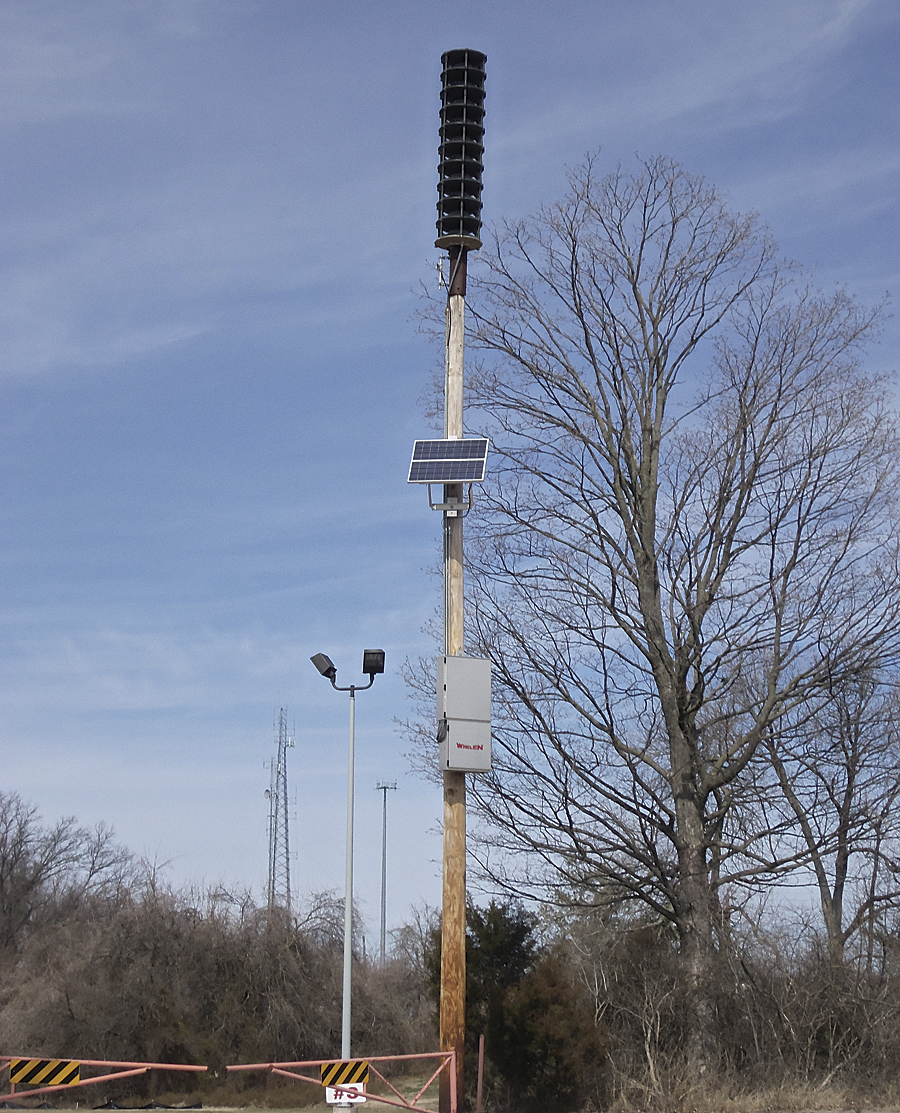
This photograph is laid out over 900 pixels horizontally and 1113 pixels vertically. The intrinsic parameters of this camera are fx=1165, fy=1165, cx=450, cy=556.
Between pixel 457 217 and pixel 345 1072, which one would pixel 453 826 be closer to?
pixel 345 1072

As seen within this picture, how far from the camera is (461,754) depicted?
13258mm

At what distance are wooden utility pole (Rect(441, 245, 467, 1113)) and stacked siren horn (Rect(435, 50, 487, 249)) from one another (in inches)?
57.8

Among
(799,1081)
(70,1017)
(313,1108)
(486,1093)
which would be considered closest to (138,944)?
(70,1017)

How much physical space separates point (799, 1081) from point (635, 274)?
13.0m

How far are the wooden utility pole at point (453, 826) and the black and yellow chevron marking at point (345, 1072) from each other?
91 cm

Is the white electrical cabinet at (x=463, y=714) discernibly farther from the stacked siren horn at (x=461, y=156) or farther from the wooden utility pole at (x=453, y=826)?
the stacked siren horn at (x=461, y=156)

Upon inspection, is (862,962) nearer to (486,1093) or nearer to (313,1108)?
(486,1093)

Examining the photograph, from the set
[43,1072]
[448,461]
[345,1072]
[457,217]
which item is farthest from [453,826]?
[457,217]

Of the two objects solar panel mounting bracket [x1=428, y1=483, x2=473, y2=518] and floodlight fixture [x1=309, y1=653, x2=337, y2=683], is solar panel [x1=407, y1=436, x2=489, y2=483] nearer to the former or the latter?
Result: solar panel mounting bracket [x1=428, y1=483, x2=473, y2=518]

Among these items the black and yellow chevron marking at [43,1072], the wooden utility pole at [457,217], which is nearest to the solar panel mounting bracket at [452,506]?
the wooden utility pole at [457,217]

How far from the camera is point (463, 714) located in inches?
524

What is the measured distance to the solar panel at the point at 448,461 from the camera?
14.0m

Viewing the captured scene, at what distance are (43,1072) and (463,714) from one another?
554 centimetres

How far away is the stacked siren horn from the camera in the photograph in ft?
49.9
